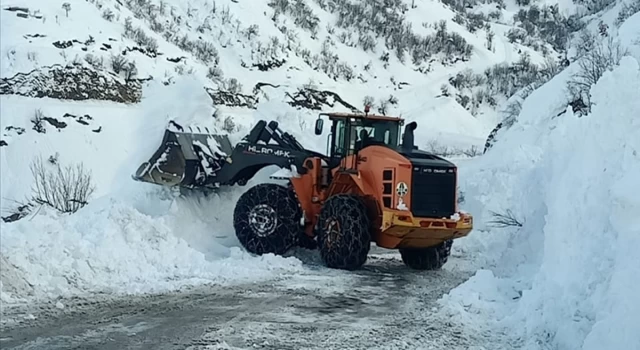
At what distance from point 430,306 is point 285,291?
198 cm

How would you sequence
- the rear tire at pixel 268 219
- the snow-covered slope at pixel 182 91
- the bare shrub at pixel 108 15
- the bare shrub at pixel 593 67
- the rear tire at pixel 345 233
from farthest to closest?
the bare shrub at pixel 108 15 < the bare shrub at pixel 593 67 < the rear tire at pixel 268 219 < the rear tire at pixel 345 233 < the snow-covered slope at pixel 182 91

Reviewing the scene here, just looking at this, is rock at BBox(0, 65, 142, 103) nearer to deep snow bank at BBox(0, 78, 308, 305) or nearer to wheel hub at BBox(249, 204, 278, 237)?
deep snow bank at BBox(0, 78, 308, 305)

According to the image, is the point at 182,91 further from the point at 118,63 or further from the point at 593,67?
the point at 118,63

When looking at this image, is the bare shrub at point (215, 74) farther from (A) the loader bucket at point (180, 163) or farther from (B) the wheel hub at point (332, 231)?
(B) the wheel hub at point (332, 231)

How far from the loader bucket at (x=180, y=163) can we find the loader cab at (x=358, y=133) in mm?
2154

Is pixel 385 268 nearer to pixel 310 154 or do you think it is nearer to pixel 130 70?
pixel 310 154

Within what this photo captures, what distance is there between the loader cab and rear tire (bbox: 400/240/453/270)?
184cm

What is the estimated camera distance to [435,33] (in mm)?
48281

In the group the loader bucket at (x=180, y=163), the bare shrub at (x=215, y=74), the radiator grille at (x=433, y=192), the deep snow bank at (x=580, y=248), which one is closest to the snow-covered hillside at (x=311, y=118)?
the deep snow bank at (x=580, y=248)

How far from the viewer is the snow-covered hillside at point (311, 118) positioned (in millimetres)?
8305

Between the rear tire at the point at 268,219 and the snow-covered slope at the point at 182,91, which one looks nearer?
the snow-covered slope at the point at 182,91

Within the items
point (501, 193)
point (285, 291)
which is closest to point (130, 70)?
point (501, 193)

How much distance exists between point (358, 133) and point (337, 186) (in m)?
0.97

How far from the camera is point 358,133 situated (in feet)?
44.1
